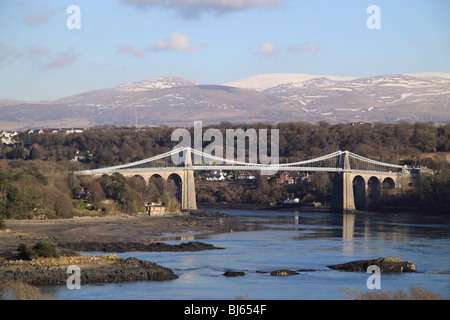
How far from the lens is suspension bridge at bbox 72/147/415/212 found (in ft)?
148

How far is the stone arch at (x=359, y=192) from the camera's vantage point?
50359mm

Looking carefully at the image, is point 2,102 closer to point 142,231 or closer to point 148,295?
point 142,231

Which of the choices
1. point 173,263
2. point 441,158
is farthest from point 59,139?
point 173,263

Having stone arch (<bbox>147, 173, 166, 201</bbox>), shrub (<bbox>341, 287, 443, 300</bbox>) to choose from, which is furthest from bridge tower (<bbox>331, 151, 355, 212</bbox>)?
shrub (<bbox>341, 287, 443, 300</bbox>)

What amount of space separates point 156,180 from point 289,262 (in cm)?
2541

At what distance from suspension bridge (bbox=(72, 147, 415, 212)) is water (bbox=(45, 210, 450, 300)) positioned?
1229cm

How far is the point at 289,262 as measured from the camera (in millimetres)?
19984

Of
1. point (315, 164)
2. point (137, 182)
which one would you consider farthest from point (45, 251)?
point (315, 164)

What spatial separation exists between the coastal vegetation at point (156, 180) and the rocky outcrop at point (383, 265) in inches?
563

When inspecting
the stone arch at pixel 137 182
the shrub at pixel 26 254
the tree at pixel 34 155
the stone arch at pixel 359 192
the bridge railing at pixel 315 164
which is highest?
the tree at pixel 34 155

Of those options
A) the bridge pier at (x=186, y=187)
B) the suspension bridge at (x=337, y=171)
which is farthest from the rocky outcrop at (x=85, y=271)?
the bridge pier at (x=186, y=187)

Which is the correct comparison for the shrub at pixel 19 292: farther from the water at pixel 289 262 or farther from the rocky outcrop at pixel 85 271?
the rocky outcrop at pixel 85 271

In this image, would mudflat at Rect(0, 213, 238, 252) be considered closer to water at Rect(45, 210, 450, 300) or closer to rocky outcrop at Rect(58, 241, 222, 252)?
rocky outcrop at Rect(58, 241, 222, 252)
